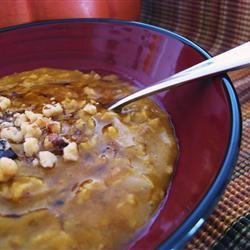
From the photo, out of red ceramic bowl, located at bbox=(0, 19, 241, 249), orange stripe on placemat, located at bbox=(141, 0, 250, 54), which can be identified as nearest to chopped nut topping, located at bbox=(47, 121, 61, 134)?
red ceramic bowl, located at bbox=(0, 19, 241, 249)

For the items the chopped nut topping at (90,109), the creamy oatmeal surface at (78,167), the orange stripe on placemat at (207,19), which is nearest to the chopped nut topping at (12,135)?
the creamy oatmeal surface at (78,167)

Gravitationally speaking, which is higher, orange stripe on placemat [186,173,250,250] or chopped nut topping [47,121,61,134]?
chopped nut topping [47,121,61,134]

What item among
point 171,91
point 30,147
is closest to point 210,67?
point 171,91

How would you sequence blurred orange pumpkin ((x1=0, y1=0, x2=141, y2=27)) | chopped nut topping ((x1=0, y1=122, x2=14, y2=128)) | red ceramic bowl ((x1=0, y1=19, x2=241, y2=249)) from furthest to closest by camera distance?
blurred orange pumpkin ((x1=0, y1=0, x2=141, y2=27)), chopped nut topping ((x1=0, y1=122, x2=14, y2=128)), red ceramic bowl ((x1=0, y1=19, x2=241, y2=249))

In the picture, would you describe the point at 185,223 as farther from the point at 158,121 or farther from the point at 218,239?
the point at 158,121

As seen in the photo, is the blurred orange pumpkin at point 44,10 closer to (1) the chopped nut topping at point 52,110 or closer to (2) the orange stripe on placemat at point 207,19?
(2) the orange stripe on placemat at point 207,19

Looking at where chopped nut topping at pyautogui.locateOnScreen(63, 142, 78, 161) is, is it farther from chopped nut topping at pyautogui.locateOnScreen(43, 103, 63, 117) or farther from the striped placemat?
the striped placemat
